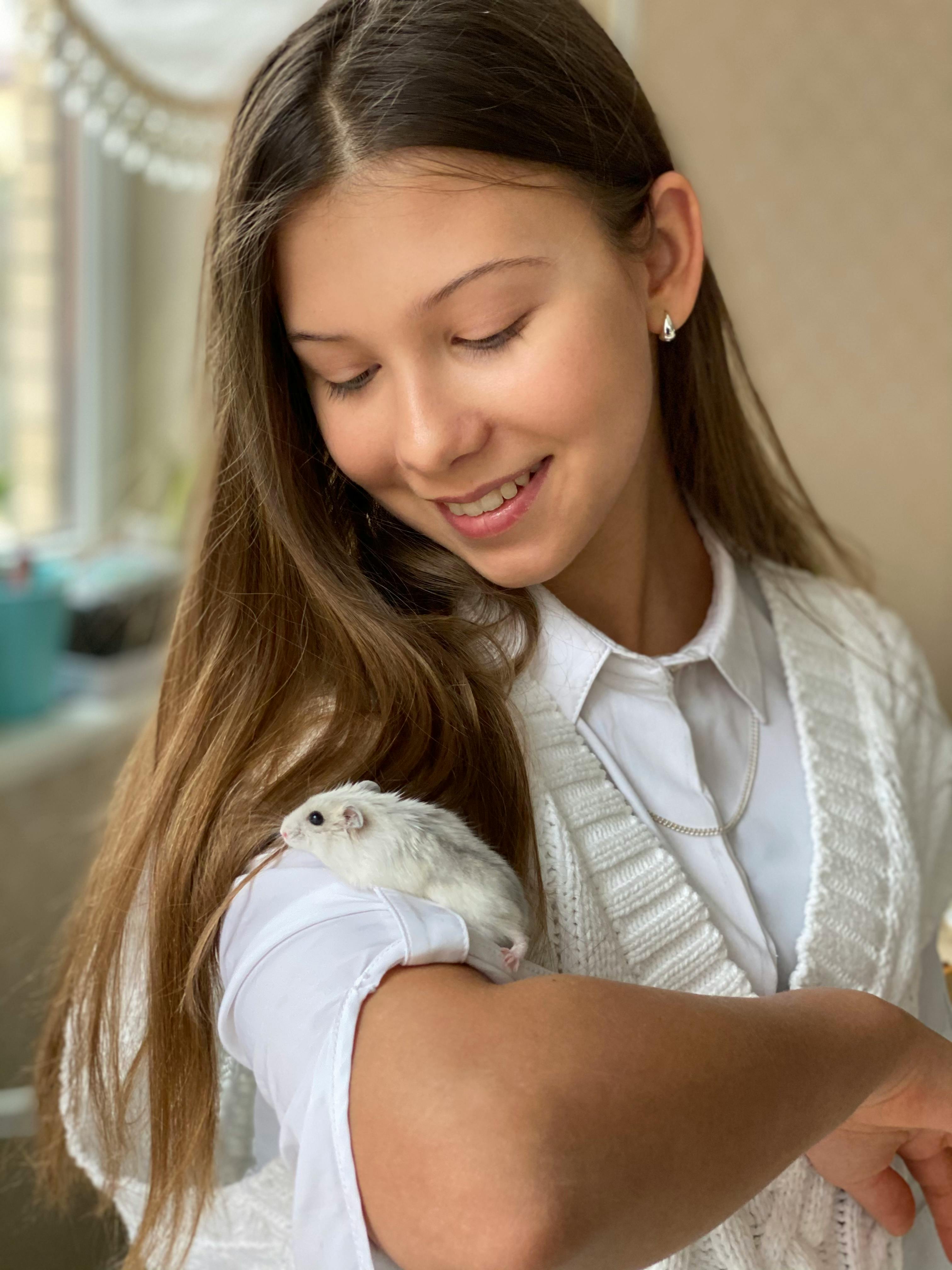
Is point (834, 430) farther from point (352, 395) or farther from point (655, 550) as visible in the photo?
point (352, 395)

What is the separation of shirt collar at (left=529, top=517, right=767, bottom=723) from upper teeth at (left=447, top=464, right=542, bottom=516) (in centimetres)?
13

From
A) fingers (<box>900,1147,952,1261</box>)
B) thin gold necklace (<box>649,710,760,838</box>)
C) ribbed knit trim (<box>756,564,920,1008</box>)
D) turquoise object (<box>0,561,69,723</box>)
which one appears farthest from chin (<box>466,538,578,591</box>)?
turquoise object (<box>0,561,69,723</box>)

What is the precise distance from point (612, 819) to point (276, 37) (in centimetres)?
166

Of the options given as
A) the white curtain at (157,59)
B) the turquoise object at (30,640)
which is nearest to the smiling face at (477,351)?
the white curtain at (157,59)

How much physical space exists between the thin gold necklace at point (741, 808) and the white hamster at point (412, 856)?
0.78 ft

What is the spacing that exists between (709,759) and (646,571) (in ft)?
0.61

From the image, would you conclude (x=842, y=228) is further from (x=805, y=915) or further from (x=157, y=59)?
(x=805, y=915)

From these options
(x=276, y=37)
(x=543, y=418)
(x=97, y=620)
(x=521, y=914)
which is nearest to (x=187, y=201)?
(x=276, y=37)

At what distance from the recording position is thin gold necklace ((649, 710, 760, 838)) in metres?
0.99

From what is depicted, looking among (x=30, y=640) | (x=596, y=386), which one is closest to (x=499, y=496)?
(x=596, y=386)

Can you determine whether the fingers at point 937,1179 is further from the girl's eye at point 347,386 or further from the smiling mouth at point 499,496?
the girl's eye at point 347,386

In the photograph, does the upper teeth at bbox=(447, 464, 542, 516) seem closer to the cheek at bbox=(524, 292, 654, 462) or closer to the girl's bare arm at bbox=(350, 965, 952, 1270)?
the cheek at bbox=(524, 292, 654, 462)

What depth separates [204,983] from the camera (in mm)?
827

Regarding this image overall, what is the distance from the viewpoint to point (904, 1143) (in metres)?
0.91
